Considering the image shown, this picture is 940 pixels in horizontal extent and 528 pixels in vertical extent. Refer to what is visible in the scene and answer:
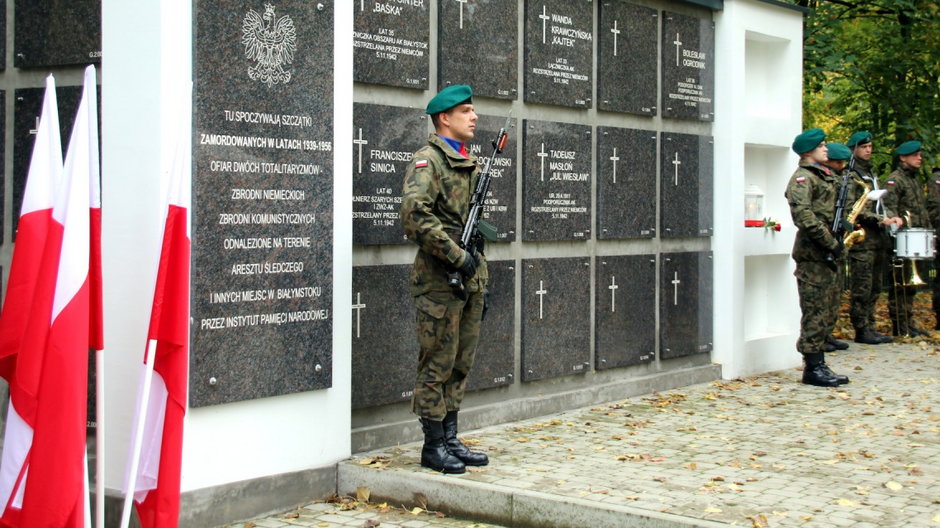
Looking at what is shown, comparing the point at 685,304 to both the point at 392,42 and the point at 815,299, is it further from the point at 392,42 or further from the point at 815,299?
the point at 392,42

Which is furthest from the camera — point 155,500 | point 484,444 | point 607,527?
point 484,444

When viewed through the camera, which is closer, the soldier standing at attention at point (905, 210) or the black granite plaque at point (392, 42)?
the black granite plaque at point (392, 42)

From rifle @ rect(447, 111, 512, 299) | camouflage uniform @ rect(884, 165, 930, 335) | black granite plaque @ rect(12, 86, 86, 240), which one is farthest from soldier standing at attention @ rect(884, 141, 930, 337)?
black granite plaque @ rect(12, 86, 86, 240)

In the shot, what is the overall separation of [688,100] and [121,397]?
6.44 metres

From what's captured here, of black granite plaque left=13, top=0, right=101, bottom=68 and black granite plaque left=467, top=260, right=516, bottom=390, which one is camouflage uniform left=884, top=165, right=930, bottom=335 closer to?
black granite plaque left=467, top=260, right=516, bottom=390

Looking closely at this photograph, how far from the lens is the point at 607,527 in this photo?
230 inches

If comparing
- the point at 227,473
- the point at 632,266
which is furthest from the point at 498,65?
the point at 227,473

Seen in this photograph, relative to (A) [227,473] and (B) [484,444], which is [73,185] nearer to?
(A) [227,473]

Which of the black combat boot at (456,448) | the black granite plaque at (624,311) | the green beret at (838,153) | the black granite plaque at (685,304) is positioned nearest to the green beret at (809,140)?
the green beret at (838,153)

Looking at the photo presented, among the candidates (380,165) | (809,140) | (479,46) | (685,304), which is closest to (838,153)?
(809,140)

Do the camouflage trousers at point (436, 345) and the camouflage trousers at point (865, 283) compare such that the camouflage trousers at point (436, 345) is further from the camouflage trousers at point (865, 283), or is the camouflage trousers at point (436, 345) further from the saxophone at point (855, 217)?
the camouflage trousers at point (865, 283)

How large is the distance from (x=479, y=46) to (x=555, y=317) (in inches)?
83.2

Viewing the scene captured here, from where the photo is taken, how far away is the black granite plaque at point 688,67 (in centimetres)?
1055

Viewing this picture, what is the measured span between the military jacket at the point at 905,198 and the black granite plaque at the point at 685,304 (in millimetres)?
4239
